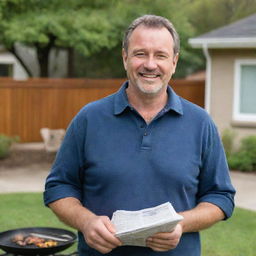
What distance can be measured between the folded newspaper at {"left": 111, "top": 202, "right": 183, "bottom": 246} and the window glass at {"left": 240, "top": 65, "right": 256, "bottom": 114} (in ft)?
38.8

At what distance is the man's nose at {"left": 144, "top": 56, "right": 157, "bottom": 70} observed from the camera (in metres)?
2.65

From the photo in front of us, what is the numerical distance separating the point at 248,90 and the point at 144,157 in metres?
11.7

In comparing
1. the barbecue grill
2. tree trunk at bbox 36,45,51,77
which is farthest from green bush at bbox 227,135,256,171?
tree trunk at bbox 36,45,51,77

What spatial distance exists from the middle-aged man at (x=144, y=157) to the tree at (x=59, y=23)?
15650mm

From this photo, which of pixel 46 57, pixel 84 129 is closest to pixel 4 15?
pixel 46 57

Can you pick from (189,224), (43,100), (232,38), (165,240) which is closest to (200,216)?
(189,224)

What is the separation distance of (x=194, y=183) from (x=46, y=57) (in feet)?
64.5

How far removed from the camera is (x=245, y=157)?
12938mm

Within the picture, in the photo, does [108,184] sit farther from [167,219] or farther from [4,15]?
[4,15]

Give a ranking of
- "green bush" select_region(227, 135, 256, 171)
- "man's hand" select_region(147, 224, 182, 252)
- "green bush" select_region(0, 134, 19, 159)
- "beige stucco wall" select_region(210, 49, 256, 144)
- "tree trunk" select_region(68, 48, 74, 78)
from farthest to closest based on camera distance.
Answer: "tree trunk" select_region(68, 48, 74, 78)
"beige stucco wall" select_region(210, 49, 256, 144)
"green bush" select_region(0, 134, 19, 159)
"green bush" select_region(227, 135, 256, 171)
"man's hand" select_region(147, 224, 182, 252)

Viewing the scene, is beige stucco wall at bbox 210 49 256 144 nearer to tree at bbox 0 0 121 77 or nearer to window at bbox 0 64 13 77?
tree at bbox 0 0 121 77

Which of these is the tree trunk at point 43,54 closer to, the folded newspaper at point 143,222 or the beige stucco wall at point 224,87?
the beige stucco wall at point 224,87

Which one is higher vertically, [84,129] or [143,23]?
[143,23]

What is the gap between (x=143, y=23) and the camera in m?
2.71
